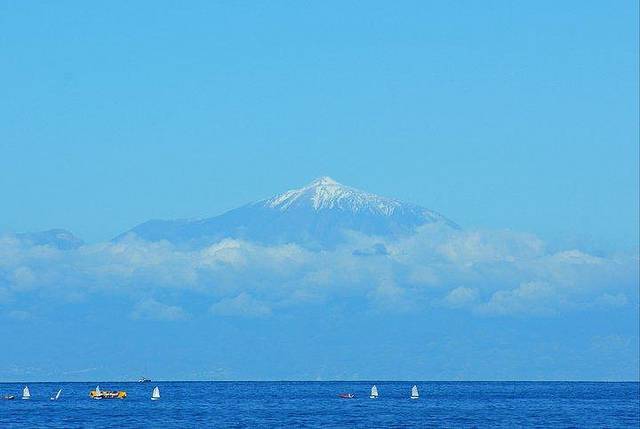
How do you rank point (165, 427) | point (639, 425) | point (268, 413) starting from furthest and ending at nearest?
point (268, 413)
point (639, 425)
point (165, 427)

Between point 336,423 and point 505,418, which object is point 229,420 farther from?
point 505,418

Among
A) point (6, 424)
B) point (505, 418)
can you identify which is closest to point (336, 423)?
point (505, 418)

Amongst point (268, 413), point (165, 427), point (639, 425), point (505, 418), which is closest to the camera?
point (165, 427)

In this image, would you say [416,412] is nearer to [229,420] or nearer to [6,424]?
[229,420]

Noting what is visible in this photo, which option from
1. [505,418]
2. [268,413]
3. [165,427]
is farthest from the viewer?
[268,413]

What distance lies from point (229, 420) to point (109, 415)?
68.3 feet

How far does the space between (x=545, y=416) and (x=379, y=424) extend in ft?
132

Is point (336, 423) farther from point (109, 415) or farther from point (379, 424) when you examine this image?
point (109, 415)

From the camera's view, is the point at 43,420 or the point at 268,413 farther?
the point at 268,413

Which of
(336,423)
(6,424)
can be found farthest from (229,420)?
(6,424)

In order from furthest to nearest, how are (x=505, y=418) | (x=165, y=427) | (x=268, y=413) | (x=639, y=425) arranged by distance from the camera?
(x=268, y=413) → (x=505, y=418) → (x=639, y=425) → (x=165, y=427)

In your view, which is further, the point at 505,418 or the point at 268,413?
the point at 268,413

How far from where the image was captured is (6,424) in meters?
158

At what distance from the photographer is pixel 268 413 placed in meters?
197
